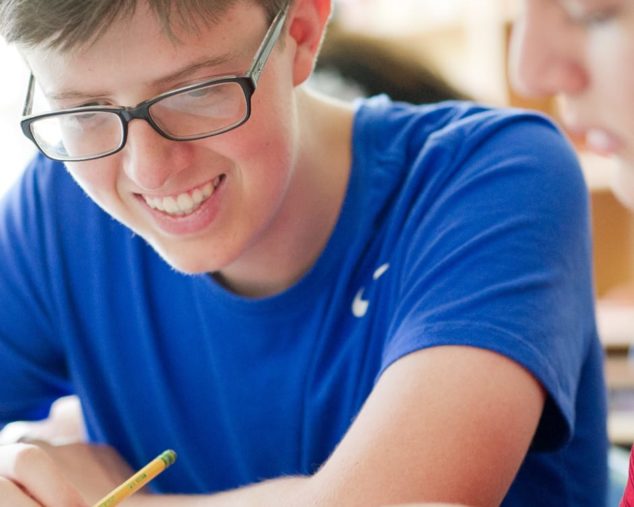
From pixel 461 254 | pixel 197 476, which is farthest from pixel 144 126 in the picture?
pixel 197 476

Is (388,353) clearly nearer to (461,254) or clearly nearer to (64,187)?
(461,254)

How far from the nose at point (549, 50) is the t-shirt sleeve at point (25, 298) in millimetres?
899

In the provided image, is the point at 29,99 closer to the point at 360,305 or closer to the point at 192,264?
the point at 192,264

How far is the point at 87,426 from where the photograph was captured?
164 cm

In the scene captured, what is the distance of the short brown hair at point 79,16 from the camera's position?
1.11 m

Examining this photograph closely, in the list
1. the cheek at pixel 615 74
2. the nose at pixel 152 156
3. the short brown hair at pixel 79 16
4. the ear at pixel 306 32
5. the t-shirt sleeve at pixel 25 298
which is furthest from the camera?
the t-shirt sleeve at pixel 25 298

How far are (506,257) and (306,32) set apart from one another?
0.41 m

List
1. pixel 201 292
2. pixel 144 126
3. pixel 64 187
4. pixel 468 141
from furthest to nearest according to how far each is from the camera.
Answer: pixel 64 187, pixel 201 292, pixel 468 141, pixel 144 126

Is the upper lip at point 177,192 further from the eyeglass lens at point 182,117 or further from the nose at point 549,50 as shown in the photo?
the nose at point 549,50

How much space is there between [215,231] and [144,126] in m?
0.18

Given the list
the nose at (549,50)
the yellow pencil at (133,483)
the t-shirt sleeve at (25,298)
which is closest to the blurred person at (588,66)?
the nose at (549,50)

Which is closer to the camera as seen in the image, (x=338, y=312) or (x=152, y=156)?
(x=152, y=156)

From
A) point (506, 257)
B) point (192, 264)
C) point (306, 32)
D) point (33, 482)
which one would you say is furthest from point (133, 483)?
point (306, 32)

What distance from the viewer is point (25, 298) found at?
1.56m
